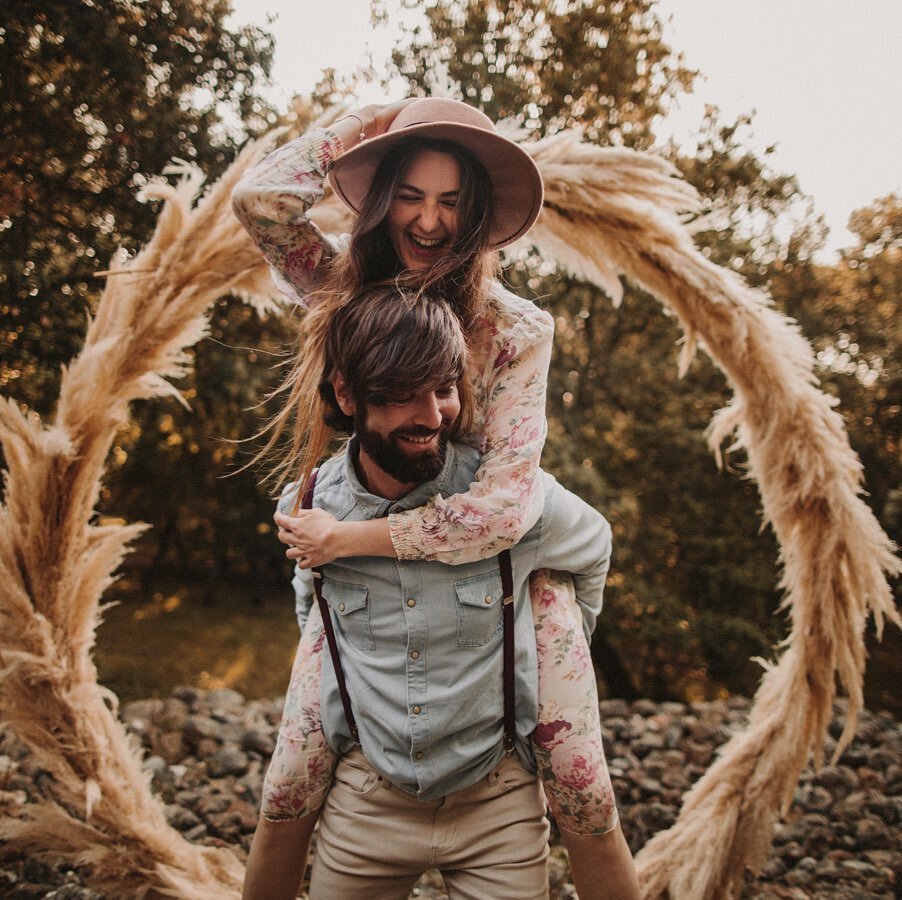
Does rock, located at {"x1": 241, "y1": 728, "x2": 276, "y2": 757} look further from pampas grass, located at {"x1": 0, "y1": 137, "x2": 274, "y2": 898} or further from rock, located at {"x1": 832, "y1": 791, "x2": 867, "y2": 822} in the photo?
rock, located at {"x1": 832, "y1": 791, "x2": 867, "y2": 822}

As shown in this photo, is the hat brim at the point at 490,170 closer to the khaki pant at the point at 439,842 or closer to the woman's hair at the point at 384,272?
the woman's hair at the point at 384,272

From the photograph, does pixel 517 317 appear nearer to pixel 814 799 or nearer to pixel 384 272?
pixel 384 272

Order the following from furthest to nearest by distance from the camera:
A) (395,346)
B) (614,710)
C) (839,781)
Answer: (614,710) < (839,781) < (395,346)

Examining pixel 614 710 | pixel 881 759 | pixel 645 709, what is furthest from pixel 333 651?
pixel 881 759

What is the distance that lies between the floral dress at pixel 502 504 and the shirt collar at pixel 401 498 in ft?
0.19

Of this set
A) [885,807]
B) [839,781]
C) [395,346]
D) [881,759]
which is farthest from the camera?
[881,759]

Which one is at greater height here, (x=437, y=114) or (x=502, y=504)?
(x=437, y=114)

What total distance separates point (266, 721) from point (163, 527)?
4454 mm

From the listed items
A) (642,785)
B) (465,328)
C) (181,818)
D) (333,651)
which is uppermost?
(465,328)

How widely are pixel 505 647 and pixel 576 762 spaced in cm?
35

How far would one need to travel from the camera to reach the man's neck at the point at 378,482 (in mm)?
1869

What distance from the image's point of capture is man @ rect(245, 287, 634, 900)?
5.61 ft

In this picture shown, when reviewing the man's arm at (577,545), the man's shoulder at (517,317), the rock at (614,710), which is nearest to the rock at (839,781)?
the rock at (614,710)

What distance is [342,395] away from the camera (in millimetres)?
1794
